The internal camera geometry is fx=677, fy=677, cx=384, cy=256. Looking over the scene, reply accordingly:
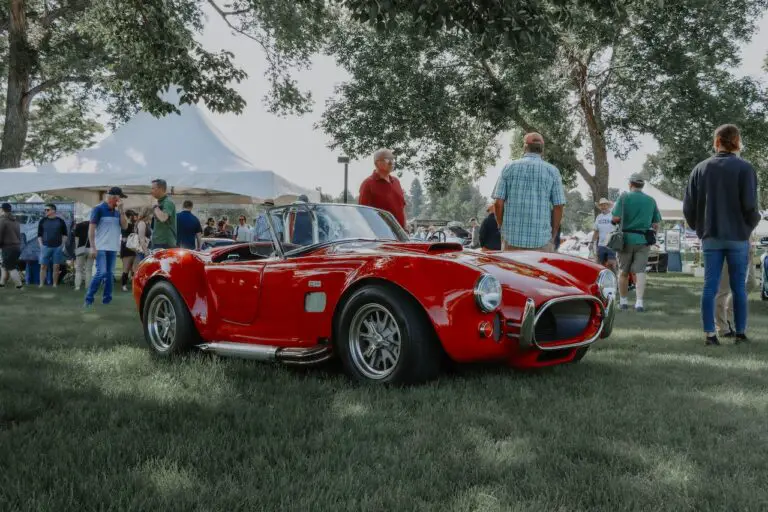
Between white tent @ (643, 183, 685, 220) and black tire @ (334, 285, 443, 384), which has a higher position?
white tent @ (643, 183, 685, 220)

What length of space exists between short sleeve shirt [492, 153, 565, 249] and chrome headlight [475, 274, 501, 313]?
2.64 meters

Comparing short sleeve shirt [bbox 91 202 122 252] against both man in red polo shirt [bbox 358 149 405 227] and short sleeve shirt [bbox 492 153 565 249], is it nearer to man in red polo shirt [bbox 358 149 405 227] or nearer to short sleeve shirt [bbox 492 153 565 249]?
man in red polo shirt [bbox 358 149 405 227]

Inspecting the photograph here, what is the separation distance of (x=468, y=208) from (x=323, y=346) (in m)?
139

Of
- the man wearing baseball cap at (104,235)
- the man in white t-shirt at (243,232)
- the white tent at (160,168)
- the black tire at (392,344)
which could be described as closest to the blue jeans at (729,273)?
the black tire at (392,344)

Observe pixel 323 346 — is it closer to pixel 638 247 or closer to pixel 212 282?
pixel 212 282

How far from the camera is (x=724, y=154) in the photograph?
6121 mm

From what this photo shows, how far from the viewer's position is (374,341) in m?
4.20

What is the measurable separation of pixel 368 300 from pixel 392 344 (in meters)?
0.31

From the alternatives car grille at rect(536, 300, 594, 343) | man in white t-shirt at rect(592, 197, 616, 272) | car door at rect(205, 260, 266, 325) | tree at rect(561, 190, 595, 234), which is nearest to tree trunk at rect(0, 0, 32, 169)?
man in white t-shirt at rect(592, 197, 616, 272)

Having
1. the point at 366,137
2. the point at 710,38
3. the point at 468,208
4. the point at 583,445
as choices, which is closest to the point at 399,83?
the point at 366,137

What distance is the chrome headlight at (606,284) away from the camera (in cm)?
483

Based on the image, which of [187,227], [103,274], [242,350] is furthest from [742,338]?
[187,227]

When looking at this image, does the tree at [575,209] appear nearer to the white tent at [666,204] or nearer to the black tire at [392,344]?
the white tent at [666,204]

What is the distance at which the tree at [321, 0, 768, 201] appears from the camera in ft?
53.3
